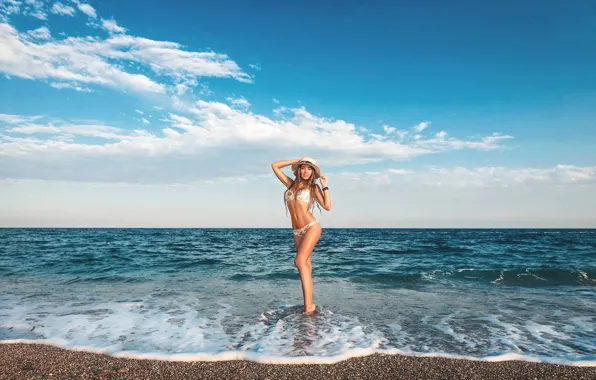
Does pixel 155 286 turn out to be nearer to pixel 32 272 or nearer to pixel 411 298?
pixel 32 272

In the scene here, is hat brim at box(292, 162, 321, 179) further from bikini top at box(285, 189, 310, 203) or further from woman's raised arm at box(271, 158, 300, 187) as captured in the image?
bikini top at box(285, 189, 310, 203)

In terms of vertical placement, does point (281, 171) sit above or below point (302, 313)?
above

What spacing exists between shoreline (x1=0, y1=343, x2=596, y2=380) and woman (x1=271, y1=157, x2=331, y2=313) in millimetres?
2432

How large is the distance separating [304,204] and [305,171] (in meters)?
0.62

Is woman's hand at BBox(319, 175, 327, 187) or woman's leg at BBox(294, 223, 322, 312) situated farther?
woman's hand at BBox(319, 175, 327, 187)

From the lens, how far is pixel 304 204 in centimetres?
682

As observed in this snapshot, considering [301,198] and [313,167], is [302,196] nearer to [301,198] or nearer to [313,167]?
[301,198]

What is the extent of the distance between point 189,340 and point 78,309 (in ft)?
11.3

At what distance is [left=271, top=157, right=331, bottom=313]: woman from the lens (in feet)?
22.1

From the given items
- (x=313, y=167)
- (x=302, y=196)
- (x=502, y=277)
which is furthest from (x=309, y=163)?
(x=502, y=277)

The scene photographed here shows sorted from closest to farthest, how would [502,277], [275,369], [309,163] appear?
[275,369]
[309,163]
[502,277]

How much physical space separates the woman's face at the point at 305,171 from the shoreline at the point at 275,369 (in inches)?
129

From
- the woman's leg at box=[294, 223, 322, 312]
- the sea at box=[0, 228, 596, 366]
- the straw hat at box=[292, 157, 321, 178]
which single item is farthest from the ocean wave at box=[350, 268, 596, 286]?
the straw hat at box=[292, 157, 321, 178]

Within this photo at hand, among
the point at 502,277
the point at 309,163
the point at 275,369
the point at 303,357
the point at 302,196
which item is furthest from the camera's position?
the point at 502,277
